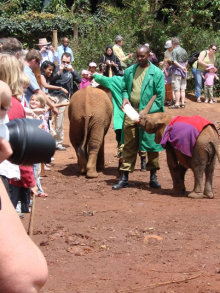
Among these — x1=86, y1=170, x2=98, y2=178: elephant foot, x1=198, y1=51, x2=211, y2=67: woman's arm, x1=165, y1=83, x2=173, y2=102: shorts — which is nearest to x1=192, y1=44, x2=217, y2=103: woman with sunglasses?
x1=198, y1=51, x2=211, y2=67: woman's arm

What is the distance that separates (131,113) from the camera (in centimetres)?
Answer: 920

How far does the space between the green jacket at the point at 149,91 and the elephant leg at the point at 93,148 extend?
1.43 metres

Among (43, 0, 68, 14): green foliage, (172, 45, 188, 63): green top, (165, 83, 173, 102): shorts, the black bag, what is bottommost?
(165, 83, 173, 102): shorts

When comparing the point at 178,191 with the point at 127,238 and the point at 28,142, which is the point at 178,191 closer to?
the point at 127,238

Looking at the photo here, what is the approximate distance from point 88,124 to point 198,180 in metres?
2.71

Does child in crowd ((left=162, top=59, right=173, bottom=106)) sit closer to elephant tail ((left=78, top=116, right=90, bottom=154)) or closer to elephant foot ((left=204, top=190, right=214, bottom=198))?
elephant tail ((left=78, top=116, right=90, bottom=154))

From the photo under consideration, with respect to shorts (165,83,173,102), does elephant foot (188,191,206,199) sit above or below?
below

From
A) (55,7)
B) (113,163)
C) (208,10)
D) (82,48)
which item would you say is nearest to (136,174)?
→ (113,163)

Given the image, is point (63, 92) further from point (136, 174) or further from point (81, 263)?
point (81, 263)

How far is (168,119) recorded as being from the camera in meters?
9.14

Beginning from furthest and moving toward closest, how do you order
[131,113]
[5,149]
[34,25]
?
[34,25] < [131,113] < [5,149]

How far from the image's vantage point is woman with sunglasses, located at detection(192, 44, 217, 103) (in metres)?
19.6

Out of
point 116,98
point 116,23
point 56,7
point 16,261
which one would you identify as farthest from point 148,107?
point 56,7

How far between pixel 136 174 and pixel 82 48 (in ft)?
38.0
